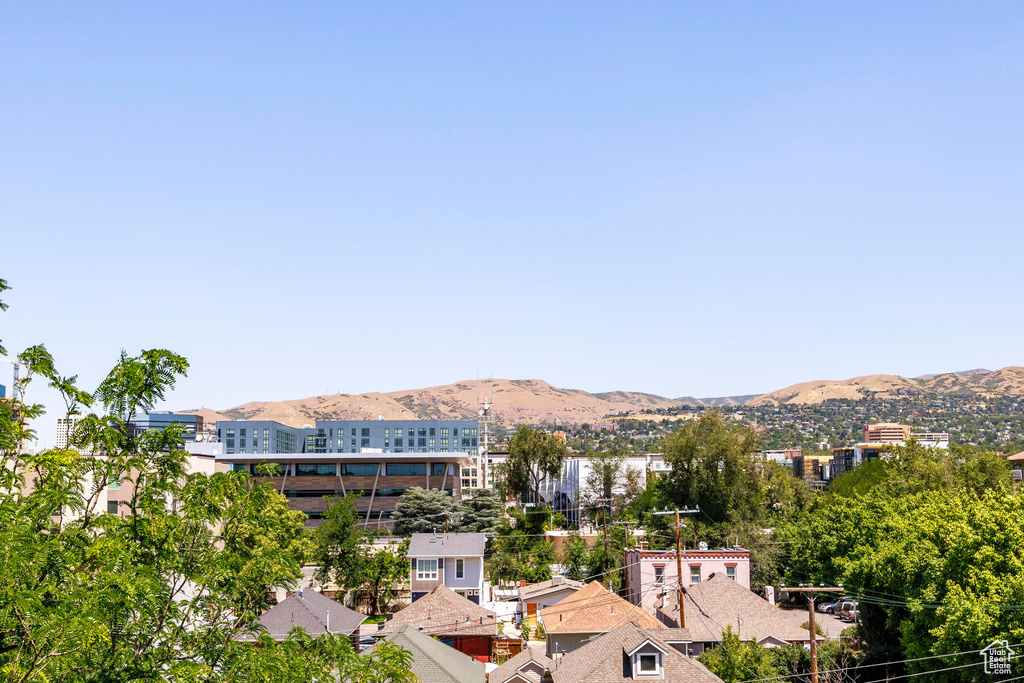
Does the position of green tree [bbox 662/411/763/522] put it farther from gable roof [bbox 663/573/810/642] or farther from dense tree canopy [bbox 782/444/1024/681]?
gable roof [bbox 663/573/810/642]

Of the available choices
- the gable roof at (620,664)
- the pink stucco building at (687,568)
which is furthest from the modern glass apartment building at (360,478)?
the gable roof at (620,664)

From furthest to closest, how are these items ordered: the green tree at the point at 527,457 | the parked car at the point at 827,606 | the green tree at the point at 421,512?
the green tree at the point at 527,457 → the green tree at the point at 421,512 → the parked car at the point at 827,606

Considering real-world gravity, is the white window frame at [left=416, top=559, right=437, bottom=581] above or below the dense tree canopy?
below

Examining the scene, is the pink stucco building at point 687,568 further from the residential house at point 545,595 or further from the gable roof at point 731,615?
the gable roof at point 731,615

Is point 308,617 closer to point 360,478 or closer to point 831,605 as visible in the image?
point 831,605

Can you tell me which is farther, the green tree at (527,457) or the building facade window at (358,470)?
the green tree at (527,457)

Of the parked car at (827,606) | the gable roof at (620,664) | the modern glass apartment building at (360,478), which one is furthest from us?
the modern glass apartment building at (360,478)

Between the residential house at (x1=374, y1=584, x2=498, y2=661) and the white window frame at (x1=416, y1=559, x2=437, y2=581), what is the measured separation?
12.9m

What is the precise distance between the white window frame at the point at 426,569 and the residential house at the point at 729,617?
1880 cm

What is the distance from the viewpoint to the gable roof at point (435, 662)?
101 feet

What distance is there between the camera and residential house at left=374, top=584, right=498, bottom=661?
44.7 metres

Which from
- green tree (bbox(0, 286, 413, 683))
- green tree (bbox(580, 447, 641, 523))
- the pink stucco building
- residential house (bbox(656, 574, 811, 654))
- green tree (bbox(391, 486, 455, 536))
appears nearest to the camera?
green tree (bbox(0, 286, 413, 683))

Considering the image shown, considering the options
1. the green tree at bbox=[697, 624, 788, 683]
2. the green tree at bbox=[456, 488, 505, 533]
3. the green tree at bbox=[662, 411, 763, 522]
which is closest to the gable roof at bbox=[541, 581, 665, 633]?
the green tree at bbox=[697, 624, 788, 683]

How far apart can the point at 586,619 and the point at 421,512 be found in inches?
1592
